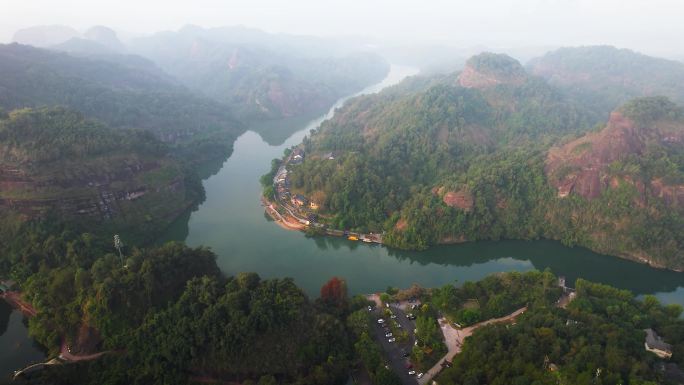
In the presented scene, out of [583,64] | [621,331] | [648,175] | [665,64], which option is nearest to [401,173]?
[648,175]

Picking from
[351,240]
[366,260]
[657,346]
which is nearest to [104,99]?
[351,240]

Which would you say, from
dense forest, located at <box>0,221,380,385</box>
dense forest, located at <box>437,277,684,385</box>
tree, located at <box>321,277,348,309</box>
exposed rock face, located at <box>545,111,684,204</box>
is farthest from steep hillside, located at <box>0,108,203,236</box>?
exposed rock face, located at <box>545,111,684,204</box>

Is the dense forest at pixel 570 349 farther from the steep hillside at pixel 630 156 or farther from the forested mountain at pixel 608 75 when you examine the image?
the forested mountain at pixel 608 75

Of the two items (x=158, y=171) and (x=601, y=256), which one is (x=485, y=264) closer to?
(x=601, y=256)

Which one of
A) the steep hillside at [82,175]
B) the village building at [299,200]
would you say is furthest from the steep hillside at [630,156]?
the steep hillside at [82,175]

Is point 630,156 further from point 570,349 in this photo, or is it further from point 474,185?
point 570,349

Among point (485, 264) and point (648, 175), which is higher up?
point (648, 175)
